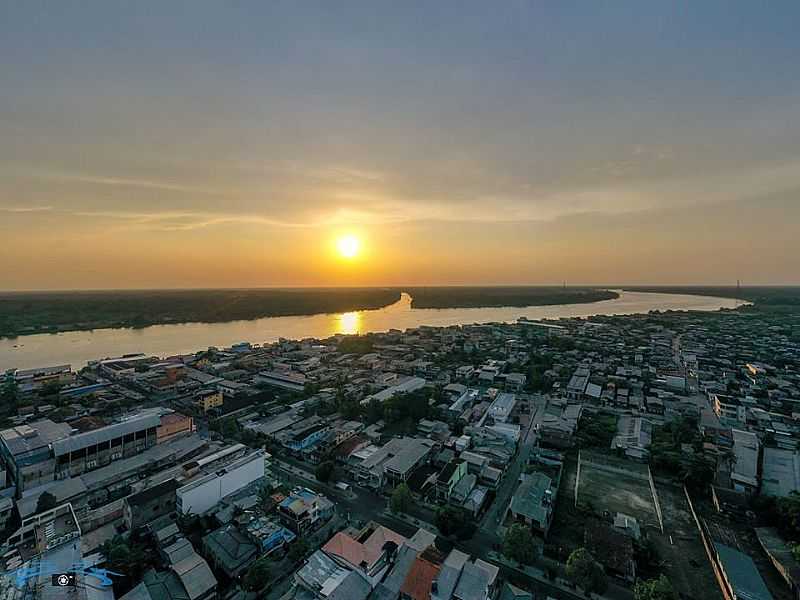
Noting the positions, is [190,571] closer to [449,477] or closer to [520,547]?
[449,477]

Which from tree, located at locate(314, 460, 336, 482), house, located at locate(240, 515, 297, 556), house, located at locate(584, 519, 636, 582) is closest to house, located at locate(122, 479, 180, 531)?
house, located at locate(240, 515, 297, 556)

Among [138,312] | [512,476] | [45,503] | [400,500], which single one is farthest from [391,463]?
[138,312]

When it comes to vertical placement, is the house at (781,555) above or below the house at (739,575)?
below

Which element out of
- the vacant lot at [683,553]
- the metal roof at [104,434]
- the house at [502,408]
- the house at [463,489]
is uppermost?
the metal roof at [104,434]

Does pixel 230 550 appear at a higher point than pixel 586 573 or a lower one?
lower

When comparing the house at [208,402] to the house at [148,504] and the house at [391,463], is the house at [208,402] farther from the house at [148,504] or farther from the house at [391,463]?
the house at [391,463]

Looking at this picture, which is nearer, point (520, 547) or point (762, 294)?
point (520, 547)

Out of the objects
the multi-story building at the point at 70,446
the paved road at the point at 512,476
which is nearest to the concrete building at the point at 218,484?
the multi-story building at the point at 70,446
